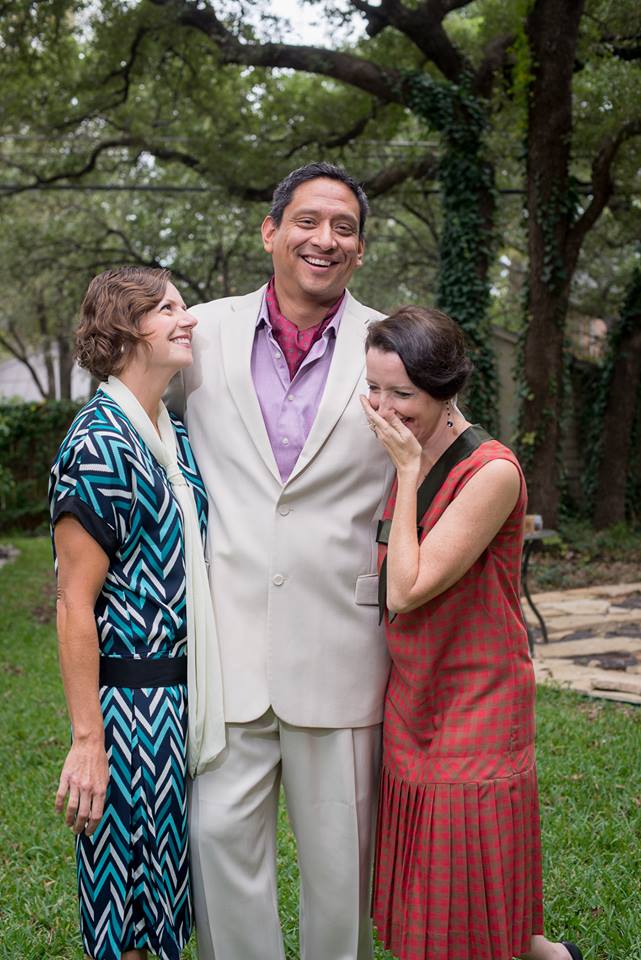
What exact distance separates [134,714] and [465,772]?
72cm

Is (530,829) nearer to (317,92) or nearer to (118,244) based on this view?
(317,92)

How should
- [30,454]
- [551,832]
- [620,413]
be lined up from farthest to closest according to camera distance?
[30,454] < [620,413] < [551,832]

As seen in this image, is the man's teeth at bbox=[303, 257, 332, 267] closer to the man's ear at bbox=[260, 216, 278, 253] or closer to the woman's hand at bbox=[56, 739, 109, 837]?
the man's ear at bbox=[260, 216, 278, 253]

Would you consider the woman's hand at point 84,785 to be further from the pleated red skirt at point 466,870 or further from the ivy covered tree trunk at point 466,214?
the ivy covered tree trunk at point 466,214

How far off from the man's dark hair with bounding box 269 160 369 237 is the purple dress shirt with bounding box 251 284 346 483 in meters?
0.24

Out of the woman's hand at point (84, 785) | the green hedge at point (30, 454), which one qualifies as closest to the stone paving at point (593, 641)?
the woman's hand at point (84, 785)

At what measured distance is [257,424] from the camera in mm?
Answer: 2291

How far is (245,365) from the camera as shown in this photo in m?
2.37

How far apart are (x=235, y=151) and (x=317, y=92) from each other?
1427 mm

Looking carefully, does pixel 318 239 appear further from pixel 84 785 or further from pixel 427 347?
pixel 84 785

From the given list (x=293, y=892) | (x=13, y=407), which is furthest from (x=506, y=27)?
(x=293, y=892)

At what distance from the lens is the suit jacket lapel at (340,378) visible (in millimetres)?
2248

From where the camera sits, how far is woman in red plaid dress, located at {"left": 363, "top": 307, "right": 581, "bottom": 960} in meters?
2.04

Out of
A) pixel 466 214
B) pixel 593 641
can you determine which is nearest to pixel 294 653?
pixel 593 641
